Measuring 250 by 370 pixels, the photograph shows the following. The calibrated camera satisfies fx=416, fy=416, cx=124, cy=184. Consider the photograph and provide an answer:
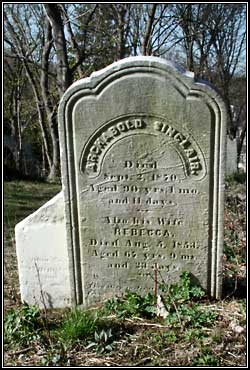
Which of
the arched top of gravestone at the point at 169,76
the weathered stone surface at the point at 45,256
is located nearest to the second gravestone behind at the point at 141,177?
the arched top of gravestone at the point at 169,76

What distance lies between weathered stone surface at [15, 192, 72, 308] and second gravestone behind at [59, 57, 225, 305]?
0.54ft

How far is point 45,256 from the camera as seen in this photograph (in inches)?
154

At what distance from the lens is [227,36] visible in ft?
55.9

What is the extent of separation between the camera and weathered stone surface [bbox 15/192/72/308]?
149 inches

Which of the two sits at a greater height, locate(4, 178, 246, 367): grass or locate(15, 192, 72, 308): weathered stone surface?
locate(15, 192, 72, 308): weathered stone surface

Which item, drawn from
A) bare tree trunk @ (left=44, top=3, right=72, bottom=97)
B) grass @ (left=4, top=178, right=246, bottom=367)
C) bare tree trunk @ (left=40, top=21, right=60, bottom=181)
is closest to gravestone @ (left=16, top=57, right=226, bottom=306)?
grass @ (left=4, top=178, right=246, bottom=367)

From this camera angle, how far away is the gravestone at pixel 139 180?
3270mm

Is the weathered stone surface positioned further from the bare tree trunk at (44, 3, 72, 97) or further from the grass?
the bare tree trunk at (44, 3, 72, 97)

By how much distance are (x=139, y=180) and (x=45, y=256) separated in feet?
3.93

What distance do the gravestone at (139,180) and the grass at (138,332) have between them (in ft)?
0.62

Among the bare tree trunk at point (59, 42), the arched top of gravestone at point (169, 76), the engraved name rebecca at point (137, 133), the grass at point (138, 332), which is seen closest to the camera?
the grass at point (138, 332)

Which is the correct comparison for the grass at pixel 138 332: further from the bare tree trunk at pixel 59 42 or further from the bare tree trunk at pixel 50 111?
the bare tree trunk at pixel 50 111

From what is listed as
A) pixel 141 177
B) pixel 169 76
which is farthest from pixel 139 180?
pixel 169 76

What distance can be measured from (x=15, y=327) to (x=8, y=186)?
25.3ft
